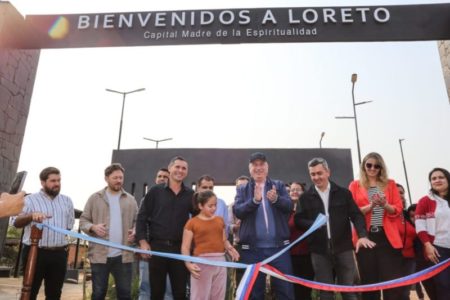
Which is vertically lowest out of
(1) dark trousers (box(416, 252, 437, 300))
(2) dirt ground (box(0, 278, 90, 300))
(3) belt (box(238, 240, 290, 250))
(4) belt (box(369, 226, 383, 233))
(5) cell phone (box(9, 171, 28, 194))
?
(2) dirt ground (box(0, 278, 90, 300))

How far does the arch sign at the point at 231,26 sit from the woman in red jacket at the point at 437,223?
2.53m

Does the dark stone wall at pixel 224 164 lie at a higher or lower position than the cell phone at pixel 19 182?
higher

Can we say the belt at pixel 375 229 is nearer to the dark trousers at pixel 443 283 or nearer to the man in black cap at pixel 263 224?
the dark trousers at pixel 443 283

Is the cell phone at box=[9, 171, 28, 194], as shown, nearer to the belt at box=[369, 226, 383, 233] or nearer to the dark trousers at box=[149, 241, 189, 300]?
the dark trousers at box=[149, 241, 189, 300]

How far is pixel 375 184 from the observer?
4.15m

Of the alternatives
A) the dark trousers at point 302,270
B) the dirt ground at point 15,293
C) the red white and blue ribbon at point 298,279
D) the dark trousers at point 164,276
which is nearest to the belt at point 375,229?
the red white and blue ribbon at point 298,279

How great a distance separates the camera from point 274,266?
3660 mm

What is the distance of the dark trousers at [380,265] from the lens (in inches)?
146

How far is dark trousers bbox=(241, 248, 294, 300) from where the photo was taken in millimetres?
3607

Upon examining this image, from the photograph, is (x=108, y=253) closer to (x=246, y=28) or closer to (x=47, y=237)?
(x=47, y=237)

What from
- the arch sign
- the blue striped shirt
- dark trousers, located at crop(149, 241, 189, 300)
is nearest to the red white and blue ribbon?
dark trousers, located at crop(149, 241, 189, 300)

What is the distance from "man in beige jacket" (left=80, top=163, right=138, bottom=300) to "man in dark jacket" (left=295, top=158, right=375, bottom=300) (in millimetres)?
2216

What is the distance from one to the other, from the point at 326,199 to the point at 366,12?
328cm

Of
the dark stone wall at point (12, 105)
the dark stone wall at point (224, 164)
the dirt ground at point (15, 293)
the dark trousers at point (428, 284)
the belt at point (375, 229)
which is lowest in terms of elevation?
the dirt ground at point (15, 293)
